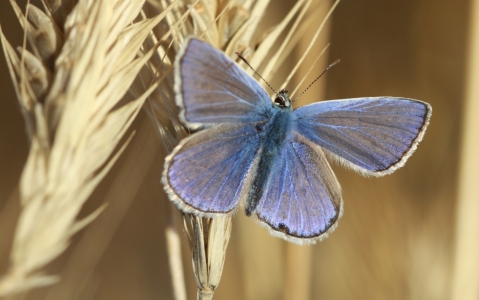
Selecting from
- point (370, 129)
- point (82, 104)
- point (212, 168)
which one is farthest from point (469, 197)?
point (82, 104)

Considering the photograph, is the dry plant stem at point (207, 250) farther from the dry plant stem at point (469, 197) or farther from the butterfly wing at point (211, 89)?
the dry plant stem at point (469, 197)

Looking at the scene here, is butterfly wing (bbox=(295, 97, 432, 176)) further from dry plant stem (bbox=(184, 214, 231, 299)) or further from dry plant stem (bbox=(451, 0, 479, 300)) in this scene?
dry plant stem (bbox=(184, 214, 231, 299))

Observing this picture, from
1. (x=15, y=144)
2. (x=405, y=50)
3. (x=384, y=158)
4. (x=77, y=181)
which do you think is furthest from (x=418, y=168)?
(x=15, y=144)

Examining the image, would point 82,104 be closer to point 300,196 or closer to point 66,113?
point 66,113

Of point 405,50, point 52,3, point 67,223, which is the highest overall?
point 405,50

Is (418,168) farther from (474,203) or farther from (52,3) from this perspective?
(52,3)

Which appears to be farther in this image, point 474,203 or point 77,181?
point 474,203
